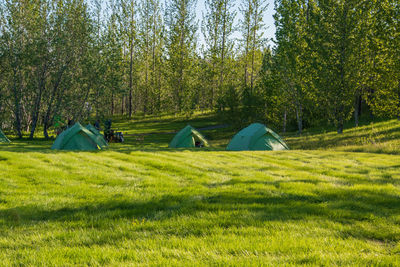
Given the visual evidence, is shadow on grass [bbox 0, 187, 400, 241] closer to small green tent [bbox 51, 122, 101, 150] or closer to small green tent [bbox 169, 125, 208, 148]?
small green tent [bbox 51, 122, 101, 150]

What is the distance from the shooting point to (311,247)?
12.9ft

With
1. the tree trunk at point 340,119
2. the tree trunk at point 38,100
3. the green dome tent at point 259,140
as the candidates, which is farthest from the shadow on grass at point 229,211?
the tree trunk at point 38,100

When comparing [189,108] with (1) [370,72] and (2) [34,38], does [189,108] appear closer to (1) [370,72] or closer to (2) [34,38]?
(2) [34,38]

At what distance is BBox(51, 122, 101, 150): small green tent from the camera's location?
712 inches

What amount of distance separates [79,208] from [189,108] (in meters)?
36.2

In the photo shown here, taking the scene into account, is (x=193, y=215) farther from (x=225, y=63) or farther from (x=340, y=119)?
→ (x=225, y=63)

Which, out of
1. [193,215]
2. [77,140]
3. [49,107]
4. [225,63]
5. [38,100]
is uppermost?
[225,63]

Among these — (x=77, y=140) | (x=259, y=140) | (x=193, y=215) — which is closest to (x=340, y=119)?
(x=259, y=140)

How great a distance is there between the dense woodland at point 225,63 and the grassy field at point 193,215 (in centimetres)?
1533

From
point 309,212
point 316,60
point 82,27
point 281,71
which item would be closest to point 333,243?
point 309,212

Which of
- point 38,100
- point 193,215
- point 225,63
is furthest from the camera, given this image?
point 225,63

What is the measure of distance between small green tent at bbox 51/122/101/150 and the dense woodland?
11.9m

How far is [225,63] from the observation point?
1753 inches

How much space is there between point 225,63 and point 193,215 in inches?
1625
